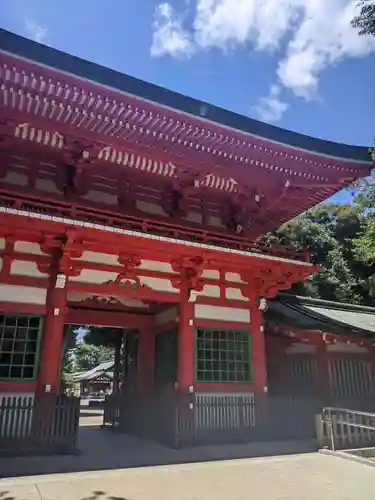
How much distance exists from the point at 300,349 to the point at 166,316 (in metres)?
5.37

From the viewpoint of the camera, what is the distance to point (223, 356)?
37.3 feet

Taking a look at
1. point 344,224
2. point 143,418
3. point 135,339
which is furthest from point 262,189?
point 344,224

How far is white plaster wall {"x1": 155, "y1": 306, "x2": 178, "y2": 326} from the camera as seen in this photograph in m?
11.6

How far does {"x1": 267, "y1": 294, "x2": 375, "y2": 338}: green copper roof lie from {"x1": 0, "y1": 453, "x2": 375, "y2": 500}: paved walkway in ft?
19.6

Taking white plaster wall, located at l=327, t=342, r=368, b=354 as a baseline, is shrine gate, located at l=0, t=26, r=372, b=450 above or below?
above

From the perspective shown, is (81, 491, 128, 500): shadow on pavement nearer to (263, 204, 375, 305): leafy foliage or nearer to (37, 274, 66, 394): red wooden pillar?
(37, 274, 66, 394): red wooden pillar

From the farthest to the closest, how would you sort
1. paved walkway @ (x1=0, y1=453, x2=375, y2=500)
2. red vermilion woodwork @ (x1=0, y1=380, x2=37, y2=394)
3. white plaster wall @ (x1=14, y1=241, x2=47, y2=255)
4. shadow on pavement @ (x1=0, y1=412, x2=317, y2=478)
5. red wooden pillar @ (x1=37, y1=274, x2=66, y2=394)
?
white plaster wall @ (x1=14, y1=241, x2=47, y2=255)
red wooden pillar @ (x1=37, y1=274, x2=66, y2=394)
red vermilion woodwork @ (x1=0, y1=380, x2=37, y2=394)
shadow on pavement @ (x1=0, y1=412, x2=317, y2=478)
paved walkway @ (x1=0, y1=453, x2=375, y2=500)

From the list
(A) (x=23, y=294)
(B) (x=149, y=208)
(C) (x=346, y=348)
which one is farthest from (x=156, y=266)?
(C) (x=346, y=348)

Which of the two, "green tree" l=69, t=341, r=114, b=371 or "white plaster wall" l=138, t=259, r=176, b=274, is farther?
"green tree" l=69, t=341, r=114, b=371

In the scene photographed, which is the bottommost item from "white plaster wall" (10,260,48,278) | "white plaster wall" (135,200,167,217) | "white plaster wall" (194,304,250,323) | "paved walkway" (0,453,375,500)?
"paved walkway" (0,453,375,500)

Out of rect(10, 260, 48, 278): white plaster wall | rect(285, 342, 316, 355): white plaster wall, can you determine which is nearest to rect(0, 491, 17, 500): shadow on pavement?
rect(10, 260, 48, 278): white plaster wall

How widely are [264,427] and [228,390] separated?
1390 mm

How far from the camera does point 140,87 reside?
9172 mm

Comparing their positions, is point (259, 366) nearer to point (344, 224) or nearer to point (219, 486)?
point (219, 486)
